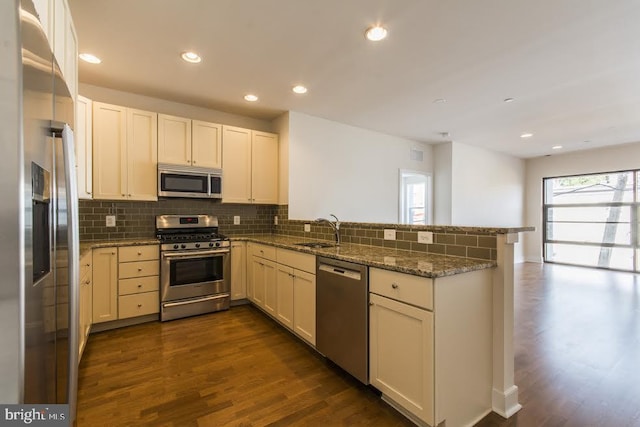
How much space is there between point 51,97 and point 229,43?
1944 millimetres

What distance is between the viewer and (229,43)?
7.99 ft

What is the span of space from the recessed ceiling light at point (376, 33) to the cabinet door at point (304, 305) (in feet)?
6.65

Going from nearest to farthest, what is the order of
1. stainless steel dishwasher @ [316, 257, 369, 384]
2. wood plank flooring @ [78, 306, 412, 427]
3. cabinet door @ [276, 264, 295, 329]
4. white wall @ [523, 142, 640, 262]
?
wood plank flooring @ [78, 306, 412, 427] → stainless steel dishwasher @ [316, 257, 369, 384] → cabinet door @ [276, 264, 295, 329] → white wall @ [523, 142, 640, 262]

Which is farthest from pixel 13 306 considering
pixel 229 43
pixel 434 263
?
pixel 229 43

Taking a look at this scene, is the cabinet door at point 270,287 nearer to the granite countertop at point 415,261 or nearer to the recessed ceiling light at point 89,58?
the granite countertop at point 415,261

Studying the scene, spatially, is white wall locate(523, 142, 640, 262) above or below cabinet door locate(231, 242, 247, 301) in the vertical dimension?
above

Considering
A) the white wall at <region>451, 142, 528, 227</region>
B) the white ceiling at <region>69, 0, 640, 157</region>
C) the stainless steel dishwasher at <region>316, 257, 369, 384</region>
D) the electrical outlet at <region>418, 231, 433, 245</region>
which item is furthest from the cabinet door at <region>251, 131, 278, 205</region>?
the white wall at <region>451, 142, 528, 227</region>

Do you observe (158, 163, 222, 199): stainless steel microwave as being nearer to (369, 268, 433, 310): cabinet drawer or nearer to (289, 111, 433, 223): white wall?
(289, 111, 433, 223): white wall

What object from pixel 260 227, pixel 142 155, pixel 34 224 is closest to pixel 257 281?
pixel 260 227

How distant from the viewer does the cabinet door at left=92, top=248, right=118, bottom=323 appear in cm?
289

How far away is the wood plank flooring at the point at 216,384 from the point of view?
1745 mm

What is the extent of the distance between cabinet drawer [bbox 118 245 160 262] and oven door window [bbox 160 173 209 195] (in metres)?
0.71

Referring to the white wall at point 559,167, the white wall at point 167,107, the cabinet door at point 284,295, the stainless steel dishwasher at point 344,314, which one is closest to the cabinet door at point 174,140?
the white wall at point 167,107

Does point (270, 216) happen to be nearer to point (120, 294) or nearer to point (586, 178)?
point (120, 294)
